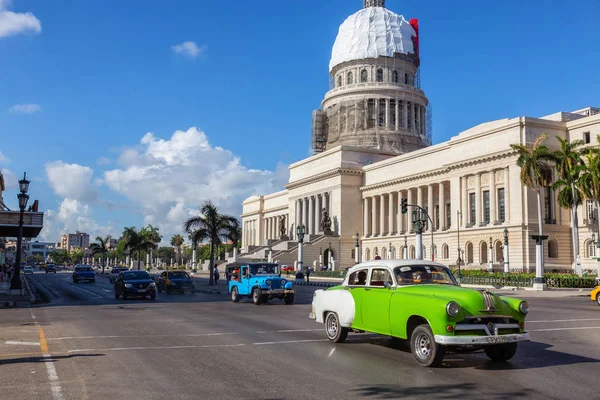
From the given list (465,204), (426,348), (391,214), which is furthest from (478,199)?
(426,348)

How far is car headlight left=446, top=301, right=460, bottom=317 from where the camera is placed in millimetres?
9672

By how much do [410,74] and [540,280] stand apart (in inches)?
2743

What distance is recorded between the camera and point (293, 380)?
9055mm

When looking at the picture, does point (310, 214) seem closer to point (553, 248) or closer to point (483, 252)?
point (483, 252)

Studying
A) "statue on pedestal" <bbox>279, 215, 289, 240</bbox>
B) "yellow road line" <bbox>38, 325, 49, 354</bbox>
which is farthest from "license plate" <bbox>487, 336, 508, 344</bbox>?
"statue on pedestal" <bbox>279, 215, 289, 240</bbox>

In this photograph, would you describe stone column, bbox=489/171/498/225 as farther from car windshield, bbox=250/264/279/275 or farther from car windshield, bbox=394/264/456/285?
car windshield, bbox=394/264/456/285

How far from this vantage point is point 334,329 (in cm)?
1304

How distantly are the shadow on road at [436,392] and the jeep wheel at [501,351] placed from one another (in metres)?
2.05

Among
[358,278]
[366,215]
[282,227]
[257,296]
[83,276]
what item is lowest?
[257,296]

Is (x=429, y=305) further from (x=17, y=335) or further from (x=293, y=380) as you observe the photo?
(x=17, y=335)

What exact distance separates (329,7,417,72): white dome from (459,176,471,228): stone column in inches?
1484

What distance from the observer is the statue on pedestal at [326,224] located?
90056 millimetres

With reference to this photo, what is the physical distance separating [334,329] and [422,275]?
2540mm

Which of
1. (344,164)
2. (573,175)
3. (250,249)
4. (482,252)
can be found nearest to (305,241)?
(344,164)
